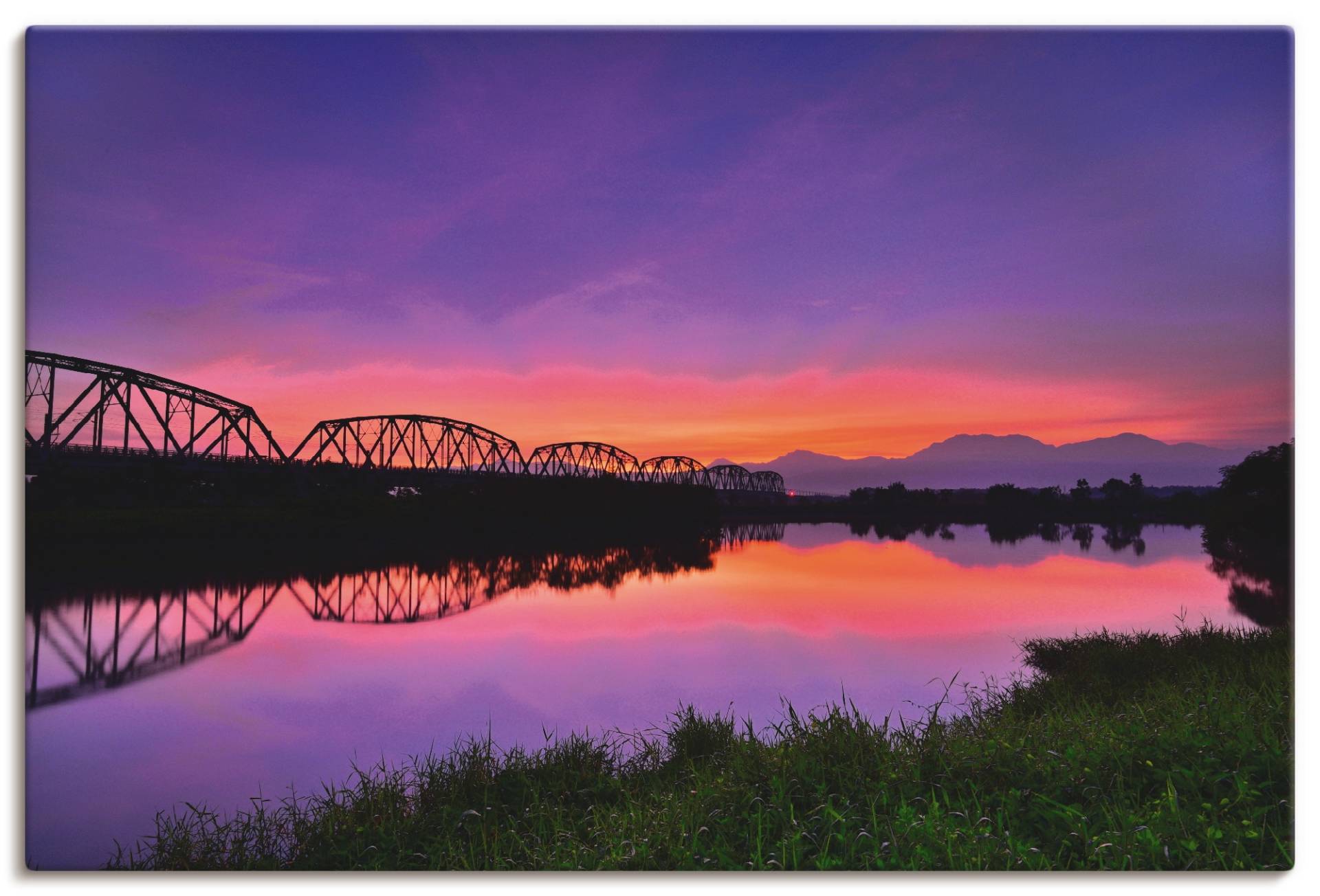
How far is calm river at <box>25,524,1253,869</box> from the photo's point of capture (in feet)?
17.7

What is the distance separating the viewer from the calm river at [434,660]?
212 inches

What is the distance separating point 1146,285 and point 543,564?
60.7 ft

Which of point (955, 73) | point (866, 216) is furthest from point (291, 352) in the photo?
point (955, 73)

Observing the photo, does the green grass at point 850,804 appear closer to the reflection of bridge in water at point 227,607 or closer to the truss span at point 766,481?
the reflection of bridge in water at point 227,607

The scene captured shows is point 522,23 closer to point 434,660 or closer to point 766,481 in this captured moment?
point 434,660

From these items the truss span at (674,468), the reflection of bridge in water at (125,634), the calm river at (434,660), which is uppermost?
the truss span at (674,468)

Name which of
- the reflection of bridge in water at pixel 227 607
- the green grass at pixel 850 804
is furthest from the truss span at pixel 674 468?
the green grass at pixel 850 804

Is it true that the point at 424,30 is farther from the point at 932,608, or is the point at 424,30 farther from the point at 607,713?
the point at 932,608

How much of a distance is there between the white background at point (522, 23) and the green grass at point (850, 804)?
0.27 metres

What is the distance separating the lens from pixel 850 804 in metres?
3.49

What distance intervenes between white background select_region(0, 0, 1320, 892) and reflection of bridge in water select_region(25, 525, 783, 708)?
2.80 feet

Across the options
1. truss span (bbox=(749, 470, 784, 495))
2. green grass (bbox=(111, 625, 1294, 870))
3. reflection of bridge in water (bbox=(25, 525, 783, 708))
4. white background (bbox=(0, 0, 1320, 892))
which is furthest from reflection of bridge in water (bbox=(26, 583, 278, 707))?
truss span (bbox=(749, 470, 784, 495))

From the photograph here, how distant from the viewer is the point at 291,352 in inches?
354

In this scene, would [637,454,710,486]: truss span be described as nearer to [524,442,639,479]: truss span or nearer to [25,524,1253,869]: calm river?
[524,442,639,479]: truss span
